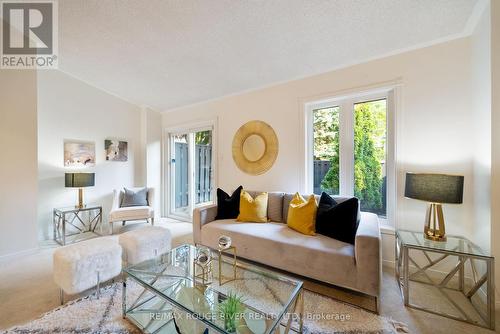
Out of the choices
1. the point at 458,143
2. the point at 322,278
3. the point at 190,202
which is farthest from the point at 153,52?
the point at 458,143

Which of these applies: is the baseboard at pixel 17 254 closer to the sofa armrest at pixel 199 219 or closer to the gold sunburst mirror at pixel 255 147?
the sofa armrest at pixel 199 219

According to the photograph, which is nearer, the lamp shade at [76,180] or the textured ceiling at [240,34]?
the textured ceiling at [240,34]

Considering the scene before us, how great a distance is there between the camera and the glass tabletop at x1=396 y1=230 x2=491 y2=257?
1703mm

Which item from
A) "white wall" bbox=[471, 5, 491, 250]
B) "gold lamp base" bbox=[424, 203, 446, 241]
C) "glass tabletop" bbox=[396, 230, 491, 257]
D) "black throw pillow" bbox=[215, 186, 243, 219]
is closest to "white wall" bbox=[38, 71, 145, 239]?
"black throw pillow" bbox=[215, 186, 243, 219]

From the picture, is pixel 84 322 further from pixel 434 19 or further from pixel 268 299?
pixel 434 19

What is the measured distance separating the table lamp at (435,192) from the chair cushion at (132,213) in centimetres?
367

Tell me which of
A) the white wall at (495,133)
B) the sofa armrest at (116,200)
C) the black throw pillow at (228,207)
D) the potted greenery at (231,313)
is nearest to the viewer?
the potted greenery at (231,313)

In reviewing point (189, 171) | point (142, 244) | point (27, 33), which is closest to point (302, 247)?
point (142, 244)

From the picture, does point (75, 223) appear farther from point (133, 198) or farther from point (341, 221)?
point (341, 221)

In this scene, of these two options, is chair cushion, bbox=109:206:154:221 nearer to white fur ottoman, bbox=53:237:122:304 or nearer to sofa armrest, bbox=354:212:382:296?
white fur ottoman, bbox=53:237:122:304

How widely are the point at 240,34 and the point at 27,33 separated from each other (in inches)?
111

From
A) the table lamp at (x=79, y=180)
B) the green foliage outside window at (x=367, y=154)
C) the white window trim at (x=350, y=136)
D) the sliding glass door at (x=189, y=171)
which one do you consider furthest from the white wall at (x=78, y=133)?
the green foliage outside window at (x=367, y=154)

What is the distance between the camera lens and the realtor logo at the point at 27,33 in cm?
239

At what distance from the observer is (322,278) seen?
6.24 ft
